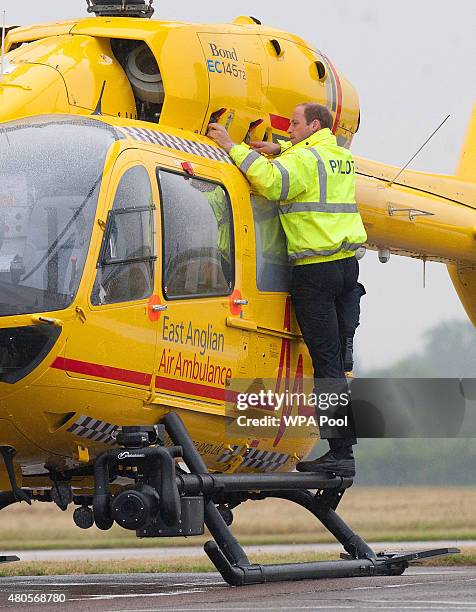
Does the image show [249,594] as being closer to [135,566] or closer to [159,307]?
[159,307]

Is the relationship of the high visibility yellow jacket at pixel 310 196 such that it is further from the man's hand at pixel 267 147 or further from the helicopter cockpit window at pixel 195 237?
the helicopter cockpit window at pixel 195 237

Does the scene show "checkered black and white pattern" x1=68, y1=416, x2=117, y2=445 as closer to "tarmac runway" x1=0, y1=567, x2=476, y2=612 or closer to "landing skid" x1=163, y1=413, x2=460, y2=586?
"landing skid" x1=163, y1=413, x2=460, y2=586

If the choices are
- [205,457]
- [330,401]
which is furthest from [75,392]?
[330,401]

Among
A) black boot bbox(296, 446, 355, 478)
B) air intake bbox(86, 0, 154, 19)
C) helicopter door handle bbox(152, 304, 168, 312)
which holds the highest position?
air intake bbox(86, 0, 154, 19)

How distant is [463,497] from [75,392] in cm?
958

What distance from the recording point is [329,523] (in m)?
9.20

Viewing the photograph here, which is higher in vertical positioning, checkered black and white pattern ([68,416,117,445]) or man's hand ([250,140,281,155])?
man's hand ([250,140,281,155])

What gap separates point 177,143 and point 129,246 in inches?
37.6

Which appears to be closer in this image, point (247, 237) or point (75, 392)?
point (75, 392)

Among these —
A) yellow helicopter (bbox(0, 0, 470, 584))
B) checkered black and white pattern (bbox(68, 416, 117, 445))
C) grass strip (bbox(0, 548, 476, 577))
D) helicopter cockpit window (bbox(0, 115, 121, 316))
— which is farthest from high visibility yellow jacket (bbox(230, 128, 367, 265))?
grass strip (bbox(0, 548, 476, 577))

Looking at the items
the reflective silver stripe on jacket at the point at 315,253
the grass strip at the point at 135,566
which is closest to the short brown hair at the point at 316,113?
the reflective silver stripe on jacket at the point at 315,253

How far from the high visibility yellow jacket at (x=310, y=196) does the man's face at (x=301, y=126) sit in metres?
0.12

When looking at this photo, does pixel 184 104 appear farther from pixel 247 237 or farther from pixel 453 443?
pixel 453 443

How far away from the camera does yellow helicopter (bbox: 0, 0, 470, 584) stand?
7.40 metres
